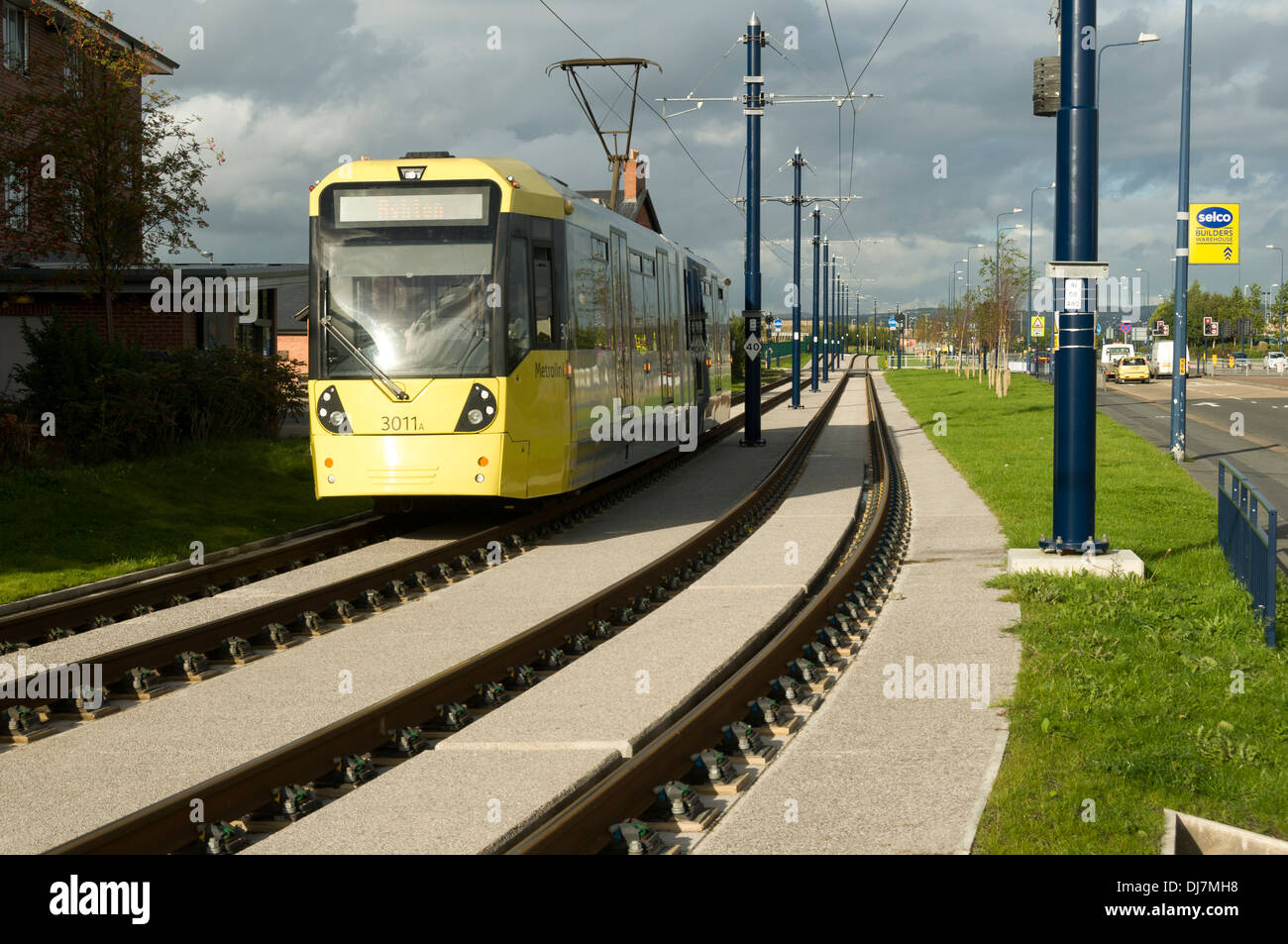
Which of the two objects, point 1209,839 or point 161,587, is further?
point 161,587

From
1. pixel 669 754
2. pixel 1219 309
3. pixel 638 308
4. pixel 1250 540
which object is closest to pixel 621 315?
pixel 638 308

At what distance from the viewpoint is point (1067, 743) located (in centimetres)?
646

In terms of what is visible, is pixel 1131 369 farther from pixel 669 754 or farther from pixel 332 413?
pixel 669 754

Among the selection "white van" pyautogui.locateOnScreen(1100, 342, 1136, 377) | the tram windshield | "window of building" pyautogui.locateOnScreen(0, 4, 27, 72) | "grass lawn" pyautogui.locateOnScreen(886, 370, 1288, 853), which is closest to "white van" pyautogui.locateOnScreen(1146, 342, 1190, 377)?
"white van" pyautogui.locateOnScreen(1100, 342, 1136, 377)

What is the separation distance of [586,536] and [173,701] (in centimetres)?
773

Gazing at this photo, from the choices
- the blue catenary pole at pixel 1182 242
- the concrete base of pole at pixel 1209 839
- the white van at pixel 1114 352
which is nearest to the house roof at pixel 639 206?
the white van at pixel 1114 352

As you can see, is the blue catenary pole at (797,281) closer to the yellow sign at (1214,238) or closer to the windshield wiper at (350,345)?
the yellow sign at (1214,238)

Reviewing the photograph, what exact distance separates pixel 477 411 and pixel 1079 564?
5.74 meters

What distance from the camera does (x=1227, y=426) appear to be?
33406 mm

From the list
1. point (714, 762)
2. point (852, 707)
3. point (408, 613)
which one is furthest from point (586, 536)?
point (714, 762)

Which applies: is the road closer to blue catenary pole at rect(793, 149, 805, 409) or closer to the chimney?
blue catenary pole at rect(793, 149, 805, 409)

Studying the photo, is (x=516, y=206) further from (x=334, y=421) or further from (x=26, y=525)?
(x=26, y=525)

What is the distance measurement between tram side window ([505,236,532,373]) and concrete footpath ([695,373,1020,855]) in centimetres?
444

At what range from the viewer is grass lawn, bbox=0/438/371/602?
42.0 ft
